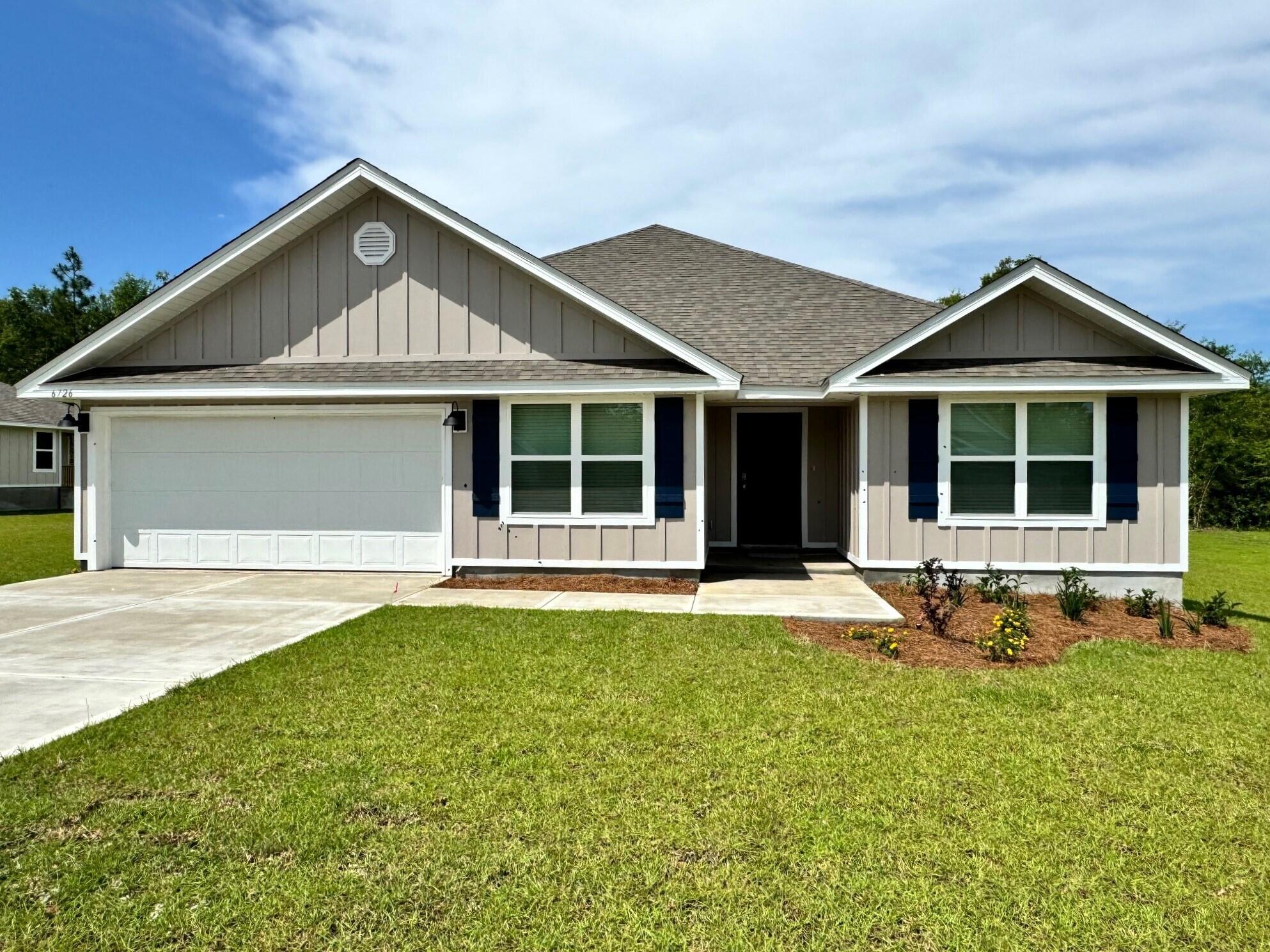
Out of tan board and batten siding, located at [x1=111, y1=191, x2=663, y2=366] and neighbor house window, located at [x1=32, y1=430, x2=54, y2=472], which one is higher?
tan board and batten siding, located at [x1=111, y1=191, x2=663, y2=366]

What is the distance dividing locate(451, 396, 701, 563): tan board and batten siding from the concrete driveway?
37.5 inches

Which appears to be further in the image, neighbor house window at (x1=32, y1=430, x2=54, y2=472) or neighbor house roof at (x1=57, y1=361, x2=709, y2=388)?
neighbor house window at (x1=32, y1=430, x2=54, y2=472)

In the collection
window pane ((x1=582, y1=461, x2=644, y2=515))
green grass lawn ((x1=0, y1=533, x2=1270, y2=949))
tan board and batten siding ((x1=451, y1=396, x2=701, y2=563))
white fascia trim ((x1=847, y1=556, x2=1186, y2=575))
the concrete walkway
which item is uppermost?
window pane ((x1=582, y1=461, x2=644, y2=515))

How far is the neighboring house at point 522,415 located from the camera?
29.1 feet

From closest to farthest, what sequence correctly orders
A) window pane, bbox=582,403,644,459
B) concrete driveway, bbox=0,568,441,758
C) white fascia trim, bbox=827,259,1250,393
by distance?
1. concrete driveway, bbox=0,568,441,758
2. white fascia trim, bbox=827,259,1250,393
3. window pane, bbox=582,403,644,459

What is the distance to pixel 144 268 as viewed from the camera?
4762 centimetres

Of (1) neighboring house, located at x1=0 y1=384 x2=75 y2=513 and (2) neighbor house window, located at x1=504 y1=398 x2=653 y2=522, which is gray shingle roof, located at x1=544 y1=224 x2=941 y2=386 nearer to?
(2) neighbor house window, located at x1=504 y1=398 x2=653 y2=522

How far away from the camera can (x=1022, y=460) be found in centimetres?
899

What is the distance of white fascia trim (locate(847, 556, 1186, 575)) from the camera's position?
884cm

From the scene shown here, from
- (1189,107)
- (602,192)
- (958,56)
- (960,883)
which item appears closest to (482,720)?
(960,883)

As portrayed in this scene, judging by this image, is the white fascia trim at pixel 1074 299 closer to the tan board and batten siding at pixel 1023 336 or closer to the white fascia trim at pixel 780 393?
the tan board and batten siding at pixel 1023 336

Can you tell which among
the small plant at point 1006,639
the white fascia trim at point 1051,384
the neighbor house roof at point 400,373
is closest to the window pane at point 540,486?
the neighbor house roof at point 400,373

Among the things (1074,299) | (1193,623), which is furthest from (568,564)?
(1074,299)

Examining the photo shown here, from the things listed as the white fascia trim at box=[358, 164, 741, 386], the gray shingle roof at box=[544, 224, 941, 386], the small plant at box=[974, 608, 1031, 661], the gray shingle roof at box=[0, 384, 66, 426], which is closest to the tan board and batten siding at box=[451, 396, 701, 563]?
the white fascia trim at box=[358, 164, 741, 386]
